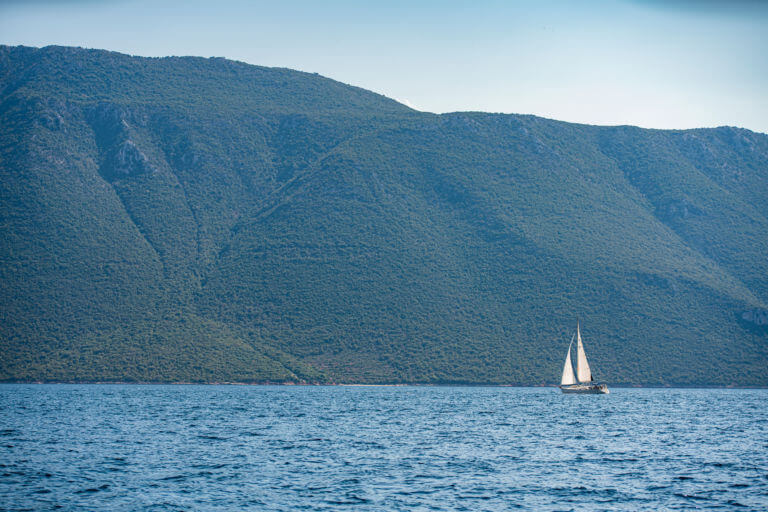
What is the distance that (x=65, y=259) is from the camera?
165 metres

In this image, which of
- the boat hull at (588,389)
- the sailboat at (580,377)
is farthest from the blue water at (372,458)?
the boat hull at (588,389)

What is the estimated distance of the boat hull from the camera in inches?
5094

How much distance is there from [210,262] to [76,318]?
131 feet

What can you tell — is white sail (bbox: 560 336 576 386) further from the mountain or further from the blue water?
the blue water

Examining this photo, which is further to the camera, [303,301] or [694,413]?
[303,301]

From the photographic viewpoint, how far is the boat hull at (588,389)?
129375 millimetres

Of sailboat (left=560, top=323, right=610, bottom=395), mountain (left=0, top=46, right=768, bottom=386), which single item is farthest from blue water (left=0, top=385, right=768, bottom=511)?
mountain (left=0, top=46, right=768, bottom=386)

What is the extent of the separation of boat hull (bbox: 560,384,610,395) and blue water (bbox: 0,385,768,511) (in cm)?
3464

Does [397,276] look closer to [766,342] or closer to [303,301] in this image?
[303,301]

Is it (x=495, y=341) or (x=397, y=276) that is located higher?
(x=397, y=276)

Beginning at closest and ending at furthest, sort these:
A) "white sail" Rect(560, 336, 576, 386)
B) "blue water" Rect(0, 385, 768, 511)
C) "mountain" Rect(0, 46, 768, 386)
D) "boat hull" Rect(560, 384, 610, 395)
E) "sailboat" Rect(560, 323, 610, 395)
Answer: "blue water" Rect(0, 385, 768, 511) → "sailboat" Rect(560, 323, 610, 395) → "boat hull" Rect(560, 384, 610, 395) → "white sail" Rect(560, 336, 576, 386) → "mountain" Rect(0, 46, 768, 386)

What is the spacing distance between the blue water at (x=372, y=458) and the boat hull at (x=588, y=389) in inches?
1364

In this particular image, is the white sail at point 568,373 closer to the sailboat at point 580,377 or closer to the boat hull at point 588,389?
the sailboat at point 580,377

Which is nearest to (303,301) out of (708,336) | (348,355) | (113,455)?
(348,355)
